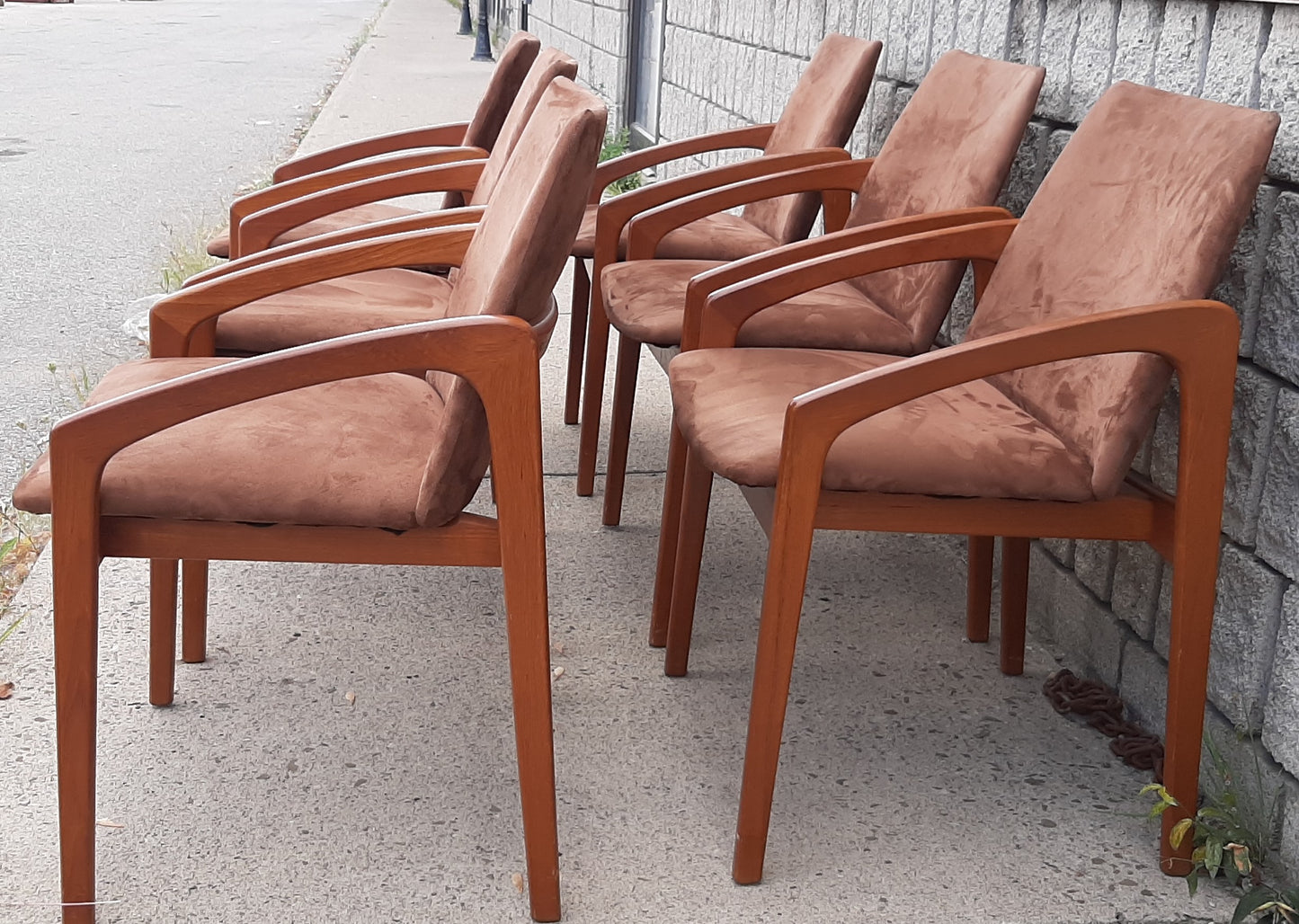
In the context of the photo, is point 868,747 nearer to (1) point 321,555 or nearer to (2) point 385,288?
(1) point 321,555

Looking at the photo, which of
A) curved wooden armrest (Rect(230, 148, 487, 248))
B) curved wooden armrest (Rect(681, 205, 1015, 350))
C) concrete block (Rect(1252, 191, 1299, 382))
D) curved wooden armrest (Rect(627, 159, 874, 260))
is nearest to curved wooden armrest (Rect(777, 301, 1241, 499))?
concrete block (Rect(1252, 191, 1299, 382))

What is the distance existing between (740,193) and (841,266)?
70 centimetres

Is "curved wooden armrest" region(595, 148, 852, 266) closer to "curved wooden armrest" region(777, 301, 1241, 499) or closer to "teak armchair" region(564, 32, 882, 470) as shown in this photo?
"teak armchair" region(564, 32, 882, 470)

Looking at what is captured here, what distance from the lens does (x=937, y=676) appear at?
2574mm

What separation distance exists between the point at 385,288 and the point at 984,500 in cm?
141

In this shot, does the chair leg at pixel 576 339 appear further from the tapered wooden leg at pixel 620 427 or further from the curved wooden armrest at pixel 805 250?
the curved wooden armrest at pixel 805 250

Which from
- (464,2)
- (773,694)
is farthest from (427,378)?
(464,2)

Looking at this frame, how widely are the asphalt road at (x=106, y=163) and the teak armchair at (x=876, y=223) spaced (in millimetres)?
1599

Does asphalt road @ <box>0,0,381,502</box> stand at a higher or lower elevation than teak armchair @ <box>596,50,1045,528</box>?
lower

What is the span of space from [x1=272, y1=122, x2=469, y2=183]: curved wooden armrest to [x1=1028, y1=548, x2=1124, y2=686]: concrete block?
6.28 feet

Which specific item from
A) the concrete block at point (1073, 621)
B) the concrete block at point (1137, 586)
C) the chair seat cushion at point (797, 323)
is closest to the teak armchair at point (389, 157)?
the chair seat cushion at point (797, 323)

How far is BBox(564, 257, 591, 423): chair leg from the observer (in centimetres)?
368

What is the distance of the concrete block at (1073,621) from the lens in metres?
2.48

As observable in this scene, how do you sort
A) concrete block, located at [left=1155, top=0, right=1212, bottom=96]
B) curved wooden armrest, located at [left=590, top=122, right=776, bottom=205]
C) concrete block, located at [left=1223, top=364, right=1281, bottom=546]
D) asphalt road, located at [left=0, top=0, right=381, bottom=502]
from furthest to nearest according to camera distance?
asphalt road, located at [left=0, top=0, right=381, bottom=502] < curved wooden armrest, located at [left=590, top=122, right=776, bottom=205] < concrete block, located at [left=1155, top=0, right=1212, bottom=96] < concrete block, located at [left=1223, top=364, right=1281, bottom=546]
